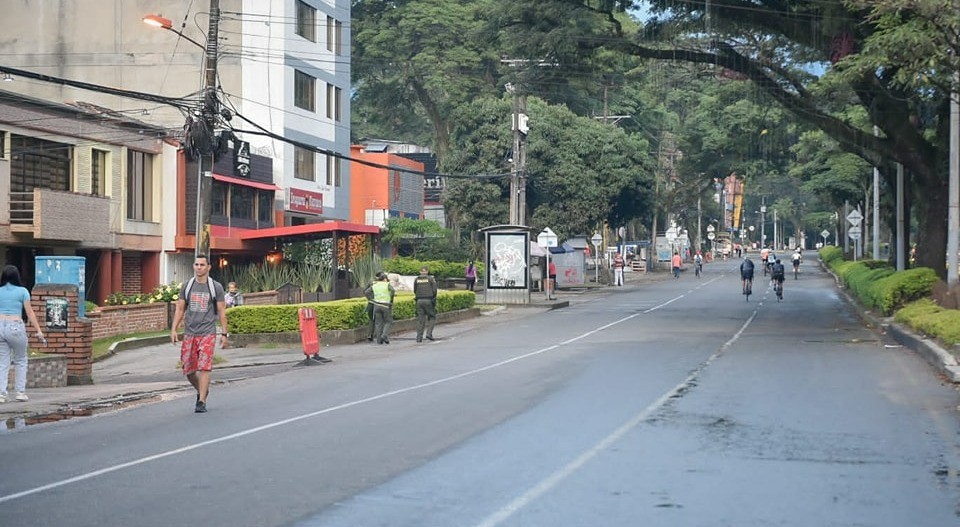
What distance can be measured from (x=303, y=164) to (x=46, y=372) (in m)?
34.2

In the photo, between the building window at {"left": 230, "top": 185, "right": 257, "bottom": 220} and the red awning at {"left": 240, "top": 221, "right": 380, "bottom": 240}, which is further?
the building window at {"left": 230, "top": 185, "right": 257, "bottom": 220}

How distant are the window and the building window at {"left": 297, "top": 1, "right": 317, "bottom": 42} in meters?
15.3

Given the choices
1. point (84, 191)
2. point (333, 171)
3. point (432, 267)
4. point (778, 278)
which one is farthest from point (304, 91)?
point (778, 278)

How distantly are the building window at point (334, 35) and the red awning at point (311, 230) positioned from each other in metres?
14.0

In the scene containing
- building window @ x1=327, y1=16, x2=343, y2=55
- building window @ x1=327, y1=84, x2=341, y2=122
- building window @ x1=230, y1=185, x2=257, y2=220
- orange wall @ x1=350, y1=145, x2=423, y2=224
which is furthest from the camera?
orange wall @ x1=350, y1=145, x2=423, y2=224

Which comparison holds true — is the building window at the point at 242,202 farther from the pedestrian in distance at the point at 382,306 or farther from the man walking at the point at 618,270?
the man walking at the point at 618,270

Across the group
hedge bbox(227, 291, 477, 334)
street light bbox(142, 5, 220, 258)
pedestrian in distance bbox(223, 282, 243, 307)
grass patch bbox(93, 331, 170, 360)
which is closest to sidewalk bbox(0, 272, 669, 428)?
grass patch bbox(93, 331, 170, 360)

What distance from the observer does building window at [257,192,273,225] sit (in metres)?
48.2

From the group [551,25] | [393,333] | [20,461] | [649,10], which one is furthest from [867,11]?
[20,461]

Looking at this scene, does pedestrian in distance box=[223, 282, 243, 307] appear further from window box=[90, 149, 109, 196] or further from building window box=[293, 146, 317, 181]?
building window box=[293, 146, 317, 181]

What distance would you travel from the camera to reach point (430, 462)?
36.2 feet

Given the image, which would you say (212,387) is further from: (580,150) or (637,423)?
(580,150)

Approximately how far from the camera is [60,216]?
1358 inches

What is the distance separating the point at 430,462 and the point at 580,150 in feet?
179
